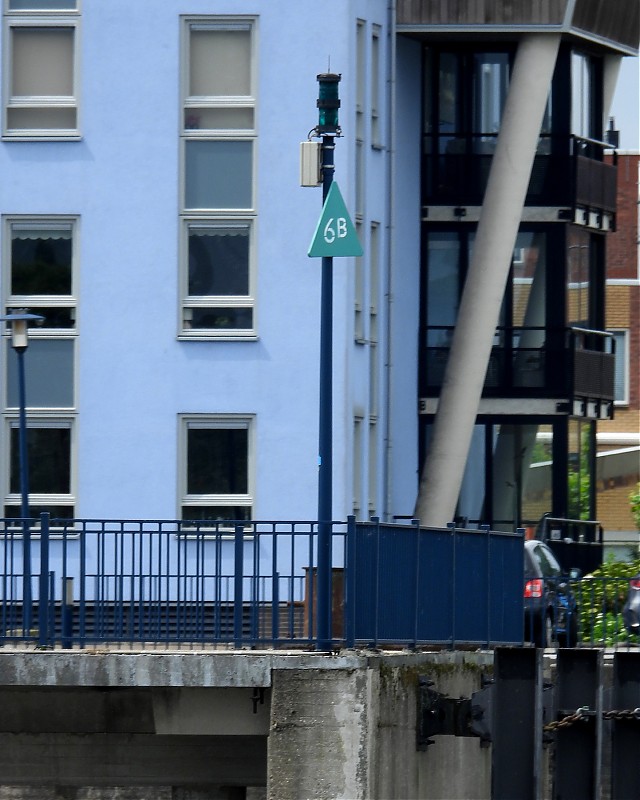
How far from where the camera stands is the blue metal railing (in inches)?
656

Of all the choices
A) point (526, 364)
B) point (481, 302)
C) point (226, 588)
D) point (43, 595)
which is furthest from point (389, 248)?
point (43, 595)

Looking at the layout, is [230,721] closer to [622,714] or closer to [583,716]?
[583,716]

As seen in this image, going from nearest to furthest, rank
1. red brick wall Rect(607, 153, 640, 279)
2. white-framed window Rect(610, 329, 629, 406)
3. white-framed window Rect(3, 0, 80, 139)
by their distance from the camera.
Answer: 1. white-framed window Rect(3, 0, 80, 139)
2. red brick wall Rect(607, 153, 640, 279)
3. white-framed window Rect(610, 329, 629, 406)

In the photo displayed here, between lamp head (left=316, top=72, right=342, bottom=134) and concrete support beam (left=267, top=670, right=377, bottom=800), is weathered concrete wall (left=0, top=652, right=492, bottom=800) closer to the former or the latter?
concrete support beam (left=267, top=670, right=377, bottom=800)

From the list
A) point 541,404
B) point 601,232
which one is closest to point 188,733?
point 541,404

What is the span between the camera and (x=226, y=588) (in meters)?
17.5

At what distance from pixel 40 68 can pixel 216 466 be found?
6212 millimetres

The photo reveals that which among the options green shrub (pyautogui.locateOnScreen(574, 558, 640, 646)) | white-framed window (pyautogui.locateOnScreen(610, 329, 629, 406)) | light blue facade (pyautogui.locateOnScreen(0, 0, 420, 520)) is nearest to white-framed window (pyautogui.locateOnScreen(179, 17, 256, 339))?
light blue facade (pyautogui.locateOnScreen(0, 0, 420, 520))

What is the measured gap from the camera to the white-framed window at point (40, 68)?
30.7m

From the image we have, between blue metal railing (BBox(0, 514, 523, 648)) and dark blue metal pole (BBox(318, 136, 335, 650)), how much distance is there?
0.48 feet

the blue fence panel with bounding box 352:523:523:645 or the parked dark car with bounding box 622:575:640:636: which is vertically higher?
the blue fence panel with bounding box 352:523:523:645

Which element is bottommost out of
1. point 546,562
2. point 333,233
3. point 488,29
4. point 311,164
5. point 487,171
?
point 546,562

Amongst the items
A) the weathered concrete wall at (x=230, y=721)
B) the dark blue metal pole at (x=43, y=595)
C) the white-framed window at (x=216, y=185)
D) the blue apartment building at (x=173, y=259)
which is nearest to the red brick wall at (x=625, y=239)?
the blue apartment building at (x=173, y=259)

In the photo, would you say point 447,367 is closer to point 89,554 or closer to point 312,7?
point 312,7
